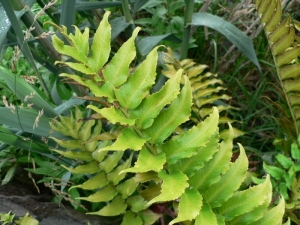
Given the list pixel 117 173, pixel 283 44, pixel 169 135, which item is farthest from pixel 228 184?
pixel 283 44

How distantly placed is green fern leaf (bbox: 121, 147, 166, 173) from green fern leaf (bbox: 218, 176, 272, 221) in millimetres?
169

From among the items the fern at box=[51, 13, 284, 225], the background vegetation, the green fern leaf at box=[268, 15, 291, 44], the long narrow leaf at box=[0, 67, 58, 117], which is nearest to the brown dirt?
the background vegetation

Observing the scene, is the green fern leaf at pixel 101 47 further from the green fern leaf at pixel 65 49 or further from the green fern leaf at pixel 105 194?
the green fern leaf at pixel 105 194

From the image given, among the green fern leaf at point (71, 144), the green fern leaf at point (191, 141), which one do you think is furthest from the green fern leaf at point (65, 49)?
the green fern leaf at point (71, 144)

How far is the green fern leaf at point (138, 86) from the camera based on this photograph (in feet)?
2.44

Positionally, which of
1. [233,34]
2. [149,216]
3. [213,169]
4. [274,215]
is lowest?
[149,216]

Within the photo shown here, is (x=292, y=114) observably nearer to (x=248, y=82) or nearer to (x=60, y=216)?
(x=248, y=82)

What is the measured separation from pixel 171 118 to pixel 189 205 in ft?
0.51

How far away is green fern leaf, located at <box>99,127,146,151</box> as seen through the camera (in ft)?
2.27

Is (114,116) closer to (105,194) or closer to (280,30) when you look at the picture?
(105,194)

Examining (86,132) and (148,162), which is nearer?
(148,162)

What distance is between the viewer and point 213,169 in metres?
0.78

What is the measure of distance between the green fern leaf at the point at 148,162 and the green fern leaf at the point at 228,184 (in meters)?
0.13

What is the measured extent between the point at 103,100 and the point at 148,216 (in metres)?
0.33
